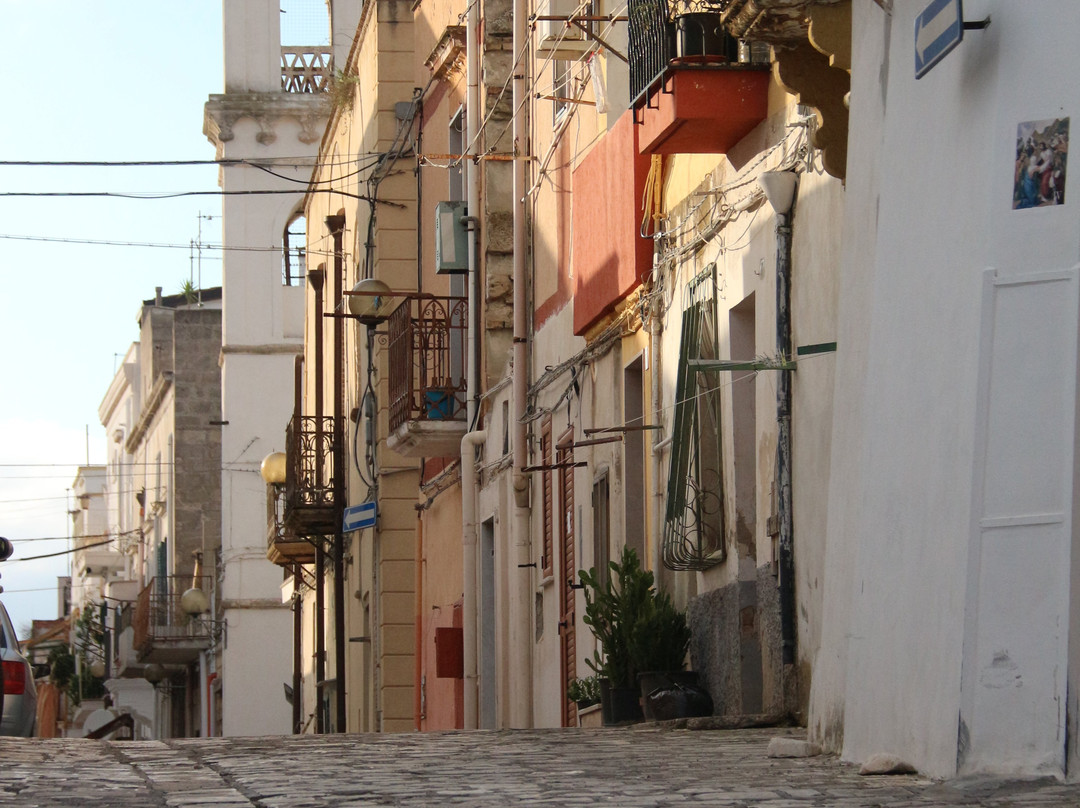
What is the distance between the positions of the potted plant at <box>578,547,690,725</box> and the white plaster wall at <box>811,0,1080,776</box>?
4.07m

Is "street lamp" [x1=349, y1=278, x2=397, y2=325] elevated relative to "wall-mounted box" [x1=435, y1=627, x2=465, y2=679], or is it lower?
elevated

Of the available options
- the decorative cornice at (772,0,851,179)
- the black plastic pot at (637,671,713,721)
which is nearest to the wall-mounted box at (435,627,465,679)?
the black plastic pot at (637,671,713,721)

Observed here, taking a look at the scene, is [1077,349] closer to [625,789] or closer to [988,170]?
[988,170]

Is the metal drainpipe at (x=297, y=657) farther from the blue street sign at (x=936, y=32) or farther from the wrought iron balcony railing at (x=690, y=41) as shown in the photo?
the blue street sign at (x=936, y=32)

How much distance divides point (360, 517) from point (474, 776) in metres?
17.1

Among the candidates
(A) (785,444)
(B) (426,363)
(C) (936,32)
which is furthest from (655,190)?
(B) (426,363)

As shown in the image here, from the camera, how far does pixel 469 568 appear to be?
20078 mm

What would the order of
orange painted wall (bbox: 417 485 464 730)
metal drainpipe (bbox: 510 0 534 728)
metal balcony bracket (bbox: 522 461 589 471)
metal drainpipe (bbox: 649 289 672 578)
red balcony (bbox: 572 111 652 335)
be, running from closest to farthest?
metal drainpipe (bbox: 649 289 672 578)
red balcony (bbox: 572 111 652 335)
metal balcony bracket (bbox: 522 461 589 471)
metal drainpipe (bbox: 510 0 534 728)
orange painted wall (bbox: 417 485 464 730)

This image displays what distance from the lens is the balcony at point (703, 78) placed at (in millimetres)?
11500

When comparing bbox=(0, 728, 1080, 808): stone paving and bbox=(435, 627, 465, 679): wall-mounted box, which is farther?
bbox=(435, 627, 465, 679): wall-mounted box

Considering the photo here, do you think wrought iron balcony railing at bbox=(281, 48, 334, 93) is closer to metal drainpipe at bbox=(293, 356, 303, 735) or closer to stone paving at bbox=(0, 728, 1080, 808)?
metal drainpipe at bbox=(293, 356, 303, 735)

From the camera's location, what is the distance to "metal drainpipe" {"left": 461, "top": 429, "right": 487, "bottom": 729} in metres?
19.7

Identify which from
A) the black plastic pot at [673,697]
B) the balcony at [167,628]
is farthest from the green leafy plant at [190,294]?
the black plastic pot at [673,697]

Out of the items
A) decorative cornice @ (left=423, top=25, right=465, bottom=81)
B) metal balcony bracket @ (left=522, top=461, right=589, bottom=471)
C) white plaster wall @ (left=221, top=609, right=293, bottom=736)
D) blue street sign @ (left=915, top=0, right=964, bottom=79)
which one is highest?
decorative cornice @ (left=423, top=25, right=465, bottom=81)
